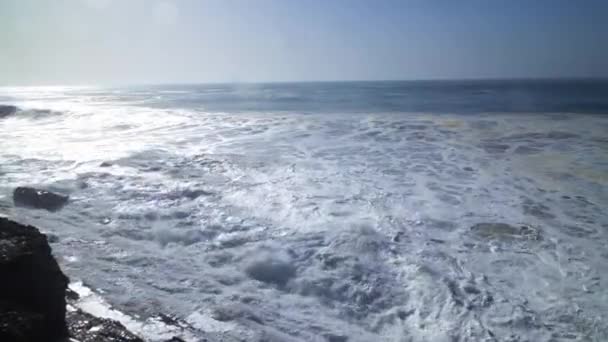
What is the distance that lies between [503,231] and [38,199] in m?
7.05

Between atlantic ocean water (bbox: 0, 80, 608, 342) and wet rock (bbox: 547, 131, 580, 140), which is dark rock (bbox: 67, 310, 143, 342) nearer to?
atlantic ocean water (bbox: 0, 80, 608, 342)

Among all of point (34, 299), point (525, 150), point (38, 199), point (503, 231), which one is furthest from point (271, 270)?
point (525, 150)

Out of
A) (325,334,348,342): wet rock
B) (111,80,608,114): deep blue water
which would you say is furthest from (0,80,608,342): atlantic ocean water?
(111,80,608,114): deep blue water

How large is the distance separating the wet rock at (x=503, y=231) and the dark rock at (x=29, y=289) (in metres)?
4.87

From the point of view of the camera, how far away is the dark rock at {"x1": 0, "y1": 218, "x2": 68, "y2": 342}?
2.26 metres

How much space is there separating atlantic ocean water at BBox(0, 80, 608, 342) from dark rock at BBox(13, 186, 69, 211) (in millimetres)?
256

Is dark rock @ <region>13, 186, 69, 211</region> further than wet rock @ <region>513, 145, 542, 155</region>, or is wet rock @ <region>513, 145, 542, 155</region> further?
wet rock @ <region>513, 145, 542, 155</region>

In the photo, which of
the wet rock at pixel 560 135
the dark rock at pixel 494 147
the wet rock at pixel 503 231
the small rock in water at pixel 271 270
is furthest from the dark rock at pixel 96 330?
the wet rock at pixel 560 135

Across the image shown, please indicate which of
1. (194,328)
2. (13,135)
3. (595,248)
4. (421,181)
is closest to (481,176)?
(421,181)

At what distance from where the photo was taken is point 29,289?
2.48 metres

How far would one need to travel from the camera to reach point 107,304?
340cm

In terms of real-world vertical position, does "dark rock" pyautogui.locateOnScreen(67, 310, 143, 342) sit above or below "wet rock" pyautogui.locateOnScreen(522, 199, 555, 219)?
below

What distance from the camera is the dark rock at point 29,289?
226 centimetres

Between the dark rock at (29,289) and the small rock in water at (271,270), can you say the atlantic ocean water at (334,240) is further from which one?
the dark rock at (29,289)
